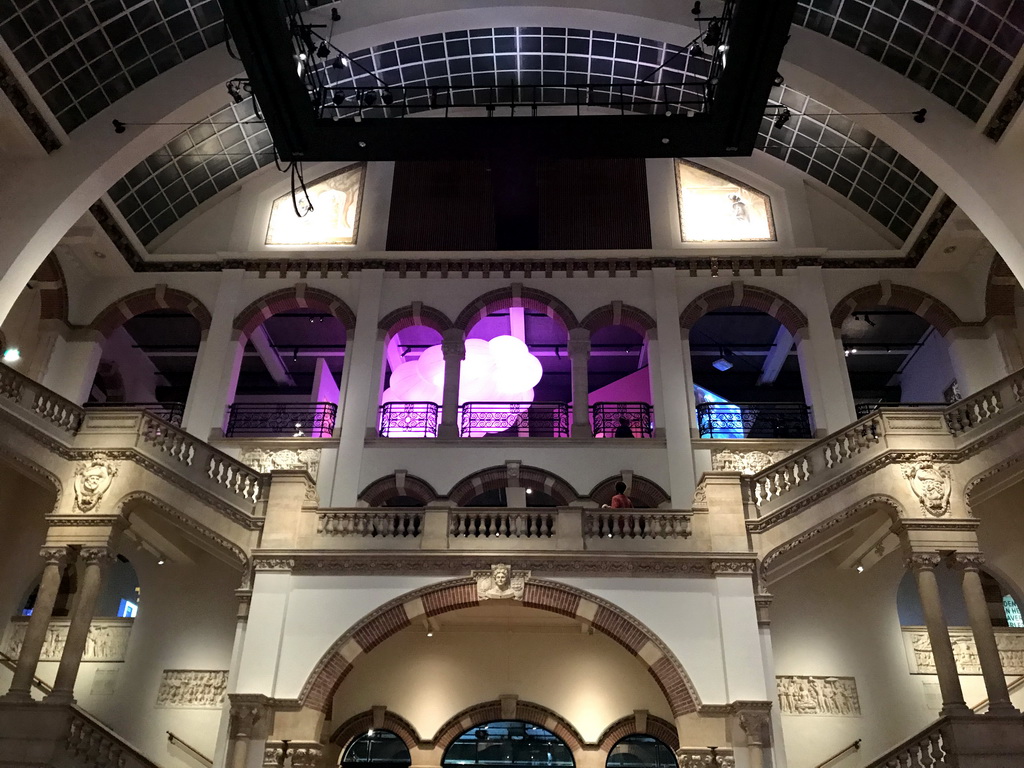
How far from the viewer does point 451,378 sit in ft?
57.5

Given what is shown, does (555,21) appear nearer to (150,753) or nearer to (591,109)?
(591,109)

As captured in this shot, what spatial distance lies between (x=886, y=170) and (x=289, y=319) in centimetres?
1377

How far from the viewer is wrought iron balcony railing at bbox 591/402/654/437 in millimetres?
17781

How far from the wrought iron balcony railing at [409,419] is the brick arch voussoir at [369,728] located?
552cm

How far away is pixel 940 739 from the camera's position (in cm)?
1054

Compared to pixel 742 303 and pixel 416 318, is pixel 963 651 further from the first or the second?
pixel 416 318

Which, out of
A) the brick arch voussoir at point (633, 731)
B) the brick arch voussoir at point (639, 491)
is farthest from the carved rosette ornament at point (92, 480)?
the brick arch voussoir at point (633, 731)

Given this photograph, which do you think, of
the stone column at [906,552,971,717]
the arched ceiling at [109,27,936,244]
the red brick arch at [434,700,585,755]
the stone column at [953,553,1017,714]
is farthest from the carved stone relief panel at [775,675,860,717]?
the arched ceiling at [109,27,936,244]

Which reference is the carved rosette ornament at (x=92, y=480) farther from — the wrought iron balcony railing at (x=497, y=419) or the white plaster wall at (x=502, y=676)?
the wrought iron balcony railing at (x=497, y=419)

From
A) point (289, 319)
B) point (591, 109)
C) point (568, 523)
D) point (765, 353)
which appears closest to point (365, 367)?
point (289, 319)

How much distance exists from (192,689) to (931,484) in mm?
11813

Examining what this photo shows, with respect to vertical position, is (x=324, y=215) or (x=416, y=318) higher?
(x=324, y=215)

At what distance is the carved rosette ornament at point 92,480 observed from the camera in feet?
42.3

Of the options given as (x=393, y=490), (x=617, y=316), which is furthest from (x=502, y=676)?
(x=617, y=316)
